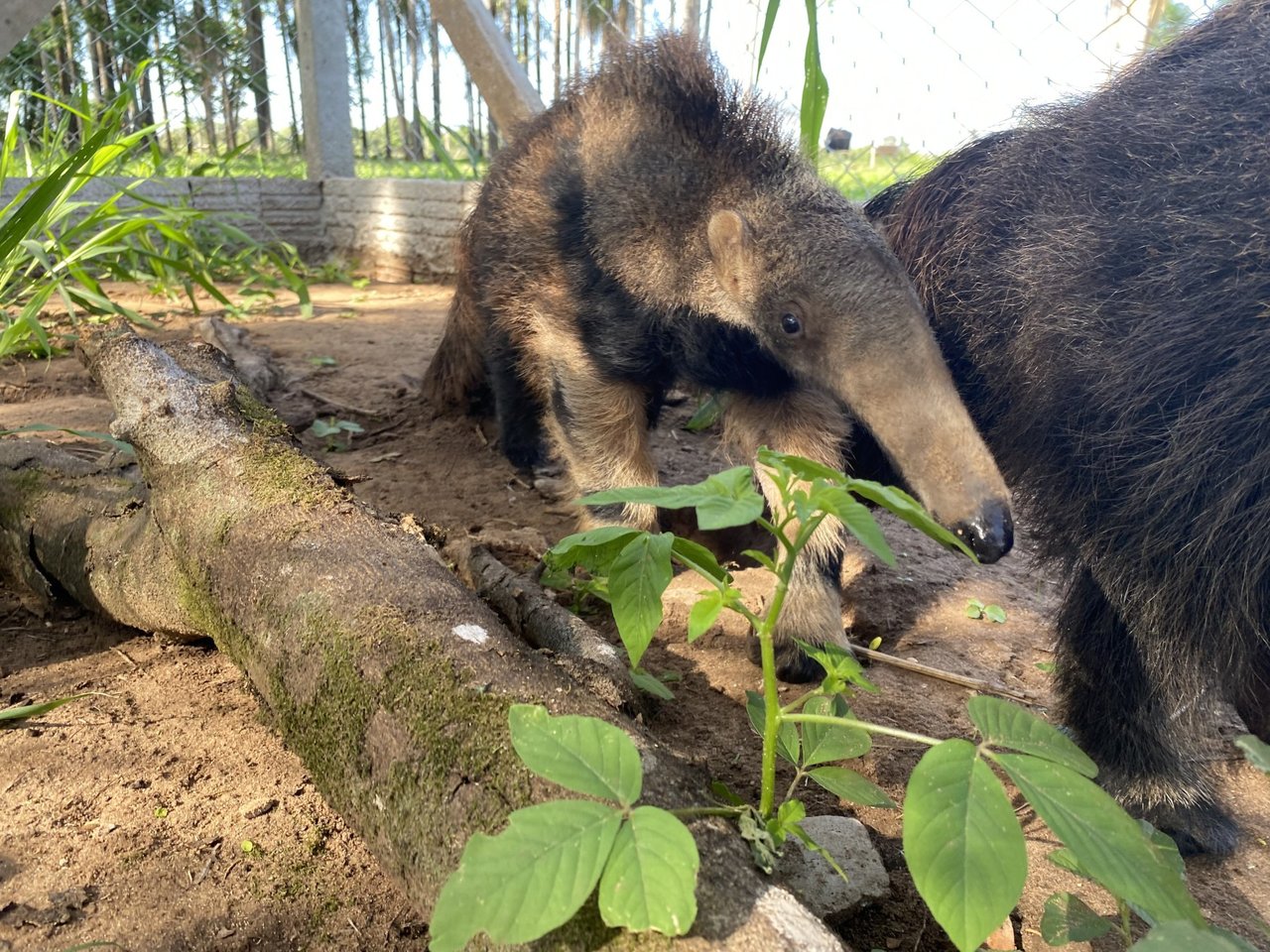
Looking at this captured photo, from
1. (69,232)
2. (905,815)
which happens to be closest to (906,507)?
(905,815)

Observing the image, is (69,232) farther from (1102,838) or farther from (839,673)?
(1102,838)

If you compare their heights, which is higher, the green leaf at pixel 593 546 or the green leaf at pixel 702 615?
the green leaf at pixel 593 546

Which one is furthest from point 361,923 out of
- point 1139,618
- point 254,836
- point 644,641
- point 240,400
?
point 1139,618

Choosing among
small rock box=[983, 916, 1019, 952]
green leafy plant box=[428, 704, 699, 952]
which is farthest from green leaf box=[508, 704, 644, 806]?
small rock box=[983, 916, 1019, 952]

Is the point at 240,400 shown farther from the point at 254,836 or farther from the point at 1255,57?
the point at 1255,57

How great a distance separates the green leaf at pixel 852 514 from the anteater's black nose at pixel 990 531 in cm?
89

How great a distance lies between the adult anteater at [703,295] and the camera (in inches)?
86.0

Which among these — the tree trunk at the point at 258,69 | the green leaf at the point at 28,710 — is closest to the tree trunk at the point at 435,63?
the tree trunk at the point at 258,69

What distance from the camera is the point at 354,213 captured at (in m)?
7.52

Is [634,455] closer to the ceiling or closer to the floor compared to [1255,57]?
closer to the floor

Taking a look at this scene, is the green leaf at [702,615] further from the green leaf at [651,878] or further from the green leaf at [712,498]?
the green leaf at [651,878]

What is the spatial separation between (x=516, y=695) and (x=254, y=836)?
55 cm

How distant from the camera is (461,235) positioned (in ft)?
12.2

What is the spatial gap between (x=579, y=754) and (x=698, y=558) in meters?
0.39
